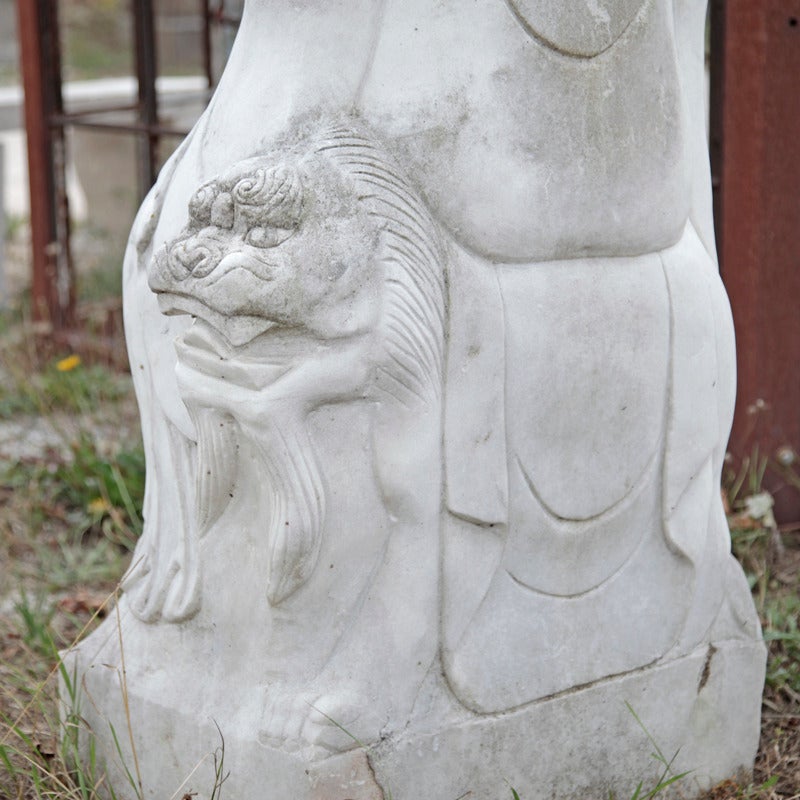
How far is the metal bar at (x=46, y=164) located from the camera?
5254 millimetres

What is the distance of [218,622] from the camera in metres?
2.11

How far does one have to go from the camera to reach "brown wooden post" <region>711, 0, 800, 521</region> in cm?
346

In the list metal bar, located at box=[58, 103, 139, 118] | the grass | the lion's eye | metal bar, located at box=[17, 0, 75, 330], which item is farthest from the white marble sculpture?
metal bar, located at box=[17, 0, 75, 330]

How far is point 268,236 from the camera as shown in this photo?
1946 mm

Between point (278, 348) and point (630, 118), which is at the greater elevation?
point (630, 118)

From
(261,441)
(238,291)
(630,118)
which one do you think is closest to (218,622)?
(261,441)

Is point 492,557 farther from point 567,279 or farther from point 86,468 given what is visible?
point 86,468

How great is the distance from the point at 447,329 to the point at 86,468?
2149 mm

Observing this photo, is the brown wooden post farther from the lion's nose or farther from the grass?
the lion's nose

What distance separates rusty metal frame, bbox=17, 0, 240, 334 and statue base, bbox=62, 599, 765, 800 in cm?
306

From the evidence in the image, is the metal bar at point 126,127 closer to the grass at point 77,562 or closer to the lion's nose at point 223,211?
the grass at point 77,562

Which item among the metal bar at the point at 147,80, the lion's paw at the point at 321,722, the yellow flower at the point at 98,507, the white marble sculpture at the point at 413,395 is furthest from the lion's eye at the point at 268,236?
the metal bar at the point at 147,80

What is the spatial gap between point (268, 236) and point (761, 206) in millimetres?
1891

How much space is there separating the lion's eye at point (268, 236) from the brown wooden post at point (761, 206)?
175 centimetres
